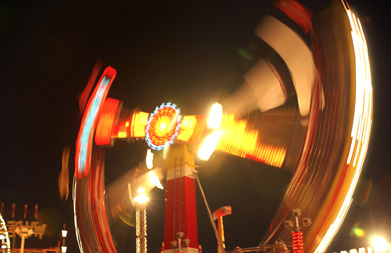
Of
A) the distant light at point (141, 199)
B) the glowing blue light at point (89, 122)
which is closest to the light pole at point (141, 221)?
the distant light at point (141, 199)

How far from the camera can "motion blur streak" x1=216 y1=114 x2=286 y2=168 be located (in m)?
11.1

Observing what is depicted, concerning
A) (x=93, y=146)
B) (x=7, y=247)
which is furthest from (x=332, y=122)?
(x=7, y=247)

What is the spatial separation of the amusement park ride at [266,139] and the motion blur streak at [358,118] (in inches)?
0.9

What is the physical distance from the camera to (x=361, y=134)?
8.98m

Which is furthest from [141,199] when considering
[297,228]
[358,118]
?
[358,118]

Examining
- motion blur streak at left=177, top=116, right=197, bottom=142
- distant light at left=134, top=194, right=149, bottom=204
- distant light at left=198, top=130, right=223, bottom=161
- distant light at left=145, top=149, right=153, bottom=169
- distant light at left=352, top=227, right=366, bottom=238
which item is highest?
motion blur streak at left=177, top=116, right=197, bottom=142

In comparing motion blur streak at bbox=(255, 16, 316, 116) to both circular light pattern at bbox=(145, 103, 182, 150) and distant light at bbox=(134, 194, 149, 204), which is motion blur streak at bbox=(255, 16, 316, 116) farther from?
distant light at bbox=(134, 194, 149, 204)

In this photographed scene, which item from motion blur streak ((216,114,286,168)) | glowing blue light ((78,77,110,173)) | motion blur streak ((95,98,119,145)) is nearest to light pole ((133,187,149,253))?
glowing blue light ((78,77,110,173))

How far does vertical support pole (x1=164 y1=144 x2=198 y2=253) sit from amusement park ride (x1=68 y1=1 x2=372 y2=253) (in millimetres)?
31

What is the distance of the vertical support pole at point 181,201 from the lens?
12023 millimetres

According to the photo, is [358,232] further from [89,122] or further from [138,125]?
[89,122]

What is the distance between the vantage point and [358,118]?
9.02 metres

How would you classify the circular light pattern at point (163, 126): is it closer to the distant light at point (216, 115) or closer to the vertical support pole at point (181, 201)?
the vertical support pole at point (181, 201)

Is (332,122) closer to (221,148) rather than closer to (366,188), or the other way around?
(221,148)
